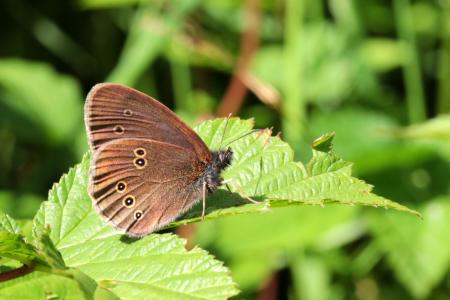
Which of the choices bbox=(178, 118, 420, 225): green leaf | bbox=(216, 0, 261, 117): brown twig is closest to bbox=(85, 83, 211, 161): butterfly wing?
bbox=(178, 118, 420, 225): green leaf

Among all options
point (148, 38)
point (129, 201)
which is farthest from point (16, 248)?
point (148, 38)

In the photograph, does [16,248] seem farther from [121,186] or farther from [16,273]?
[121,186]

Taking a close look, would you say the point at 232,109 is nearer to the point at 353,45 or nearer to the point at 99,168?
the point at 353,45

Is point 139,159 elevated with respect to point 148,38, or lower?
lower

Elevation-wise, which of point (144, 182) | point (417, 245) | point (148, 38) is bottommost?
point (417, 245)

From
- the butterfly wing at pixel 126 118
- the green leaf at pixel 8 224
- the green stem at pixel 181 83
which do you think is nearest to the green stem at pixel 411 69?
the green stem at pixel 181 83

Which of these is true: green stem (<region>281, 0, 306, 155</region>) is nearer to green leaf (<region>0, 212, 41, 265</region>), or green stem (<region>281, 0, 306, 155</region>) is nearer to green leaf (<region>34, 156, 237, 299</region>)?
green leaf (<region>34, 156, 237, 299</region>)

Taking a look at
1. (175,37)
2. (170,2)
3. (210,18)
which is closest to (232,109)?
(175,37)
